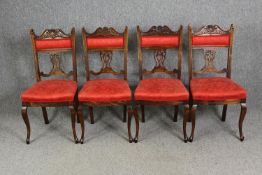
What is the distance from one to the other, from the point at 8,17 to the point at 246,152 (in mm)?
2610

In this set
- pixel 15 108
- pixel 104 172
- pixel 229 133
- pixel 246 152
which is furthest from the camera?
pixel 15 108

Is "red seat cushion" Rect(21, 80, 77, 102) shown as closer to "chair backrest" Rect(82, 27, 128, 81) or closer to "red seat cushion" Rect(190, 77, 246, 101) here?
"chair backrest" Rect(82, 27, 128, 81)

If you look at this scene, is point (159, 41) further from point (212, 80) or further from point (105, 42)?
point (212, 80)

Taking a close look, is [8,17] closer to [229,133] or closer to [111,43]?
[111,43]

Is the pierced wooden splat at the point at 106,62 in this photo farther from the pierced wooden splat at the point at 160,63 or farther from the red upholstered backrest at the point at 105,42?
the pierced wooden splat at the point at 160,63

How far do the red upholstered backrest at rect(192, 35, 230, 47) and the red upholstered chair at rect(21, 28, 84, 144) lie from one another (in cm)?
118

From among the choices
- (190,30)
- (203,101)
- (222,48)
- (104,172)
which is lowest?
(104,172)

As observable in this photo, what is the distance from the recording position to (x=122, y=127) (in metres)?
A: 3.14

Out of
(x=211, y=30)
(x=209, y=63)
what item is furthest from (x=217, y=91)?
(x=211, y=30)

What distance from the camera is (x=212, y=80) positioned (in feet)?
9.64

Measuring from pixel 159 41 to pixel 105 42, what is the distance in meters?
0.52

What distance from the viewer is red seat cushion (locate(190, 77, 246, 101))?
105 inches

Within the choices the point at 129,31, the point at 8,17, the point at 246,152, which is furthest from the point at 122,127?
the point at 8,17

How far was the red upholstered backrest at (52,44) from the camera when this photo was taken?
304 cm
